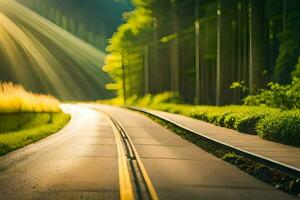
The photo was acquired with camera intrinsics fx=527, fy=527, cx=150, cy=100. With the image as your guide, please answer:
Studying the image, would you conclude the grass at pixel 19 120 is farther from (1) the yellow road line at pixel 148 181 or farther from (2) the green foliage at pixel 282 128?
(2) the green foliage at pixel 282 128

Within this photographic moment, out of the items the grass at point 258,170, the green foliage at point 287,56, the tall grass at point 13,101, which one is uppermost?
the green foliage at point 287,56

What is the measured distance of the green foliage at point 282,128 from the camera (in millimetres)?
17875

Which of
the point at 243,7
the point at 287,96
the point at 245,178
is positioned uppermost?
the point at 243,7

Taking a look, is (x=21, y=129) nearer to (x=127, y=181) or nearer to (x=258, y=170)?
(x=258, y=170)

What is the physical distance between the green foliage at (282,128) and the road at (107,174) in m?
2.99

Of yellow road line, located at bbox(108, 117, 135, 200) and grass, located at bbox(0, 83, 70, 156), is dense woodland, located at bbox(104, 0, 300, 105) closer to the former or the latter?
grass, located at bbox(0, 83, 70, 156)

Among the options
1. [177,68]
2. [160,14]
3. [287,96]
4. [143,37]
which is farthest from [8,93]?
[143,37]

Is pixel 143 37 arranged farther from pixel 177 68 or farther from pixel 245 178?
pixel 245 178

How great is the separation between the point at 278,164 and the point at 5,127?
16.5m

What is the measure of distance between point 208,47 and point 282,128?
114 ft

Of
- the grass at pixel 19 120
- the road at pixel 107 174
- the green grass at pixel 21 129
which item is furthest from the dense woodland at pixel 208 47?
the road at pixel 107 174

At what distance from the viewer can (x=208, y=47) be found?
5281cm

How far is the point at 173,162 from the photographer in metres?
14.5

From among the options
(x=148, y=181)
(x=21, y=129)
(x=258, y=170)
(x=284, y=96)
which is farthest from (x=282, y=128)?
(x=21, y=129)
